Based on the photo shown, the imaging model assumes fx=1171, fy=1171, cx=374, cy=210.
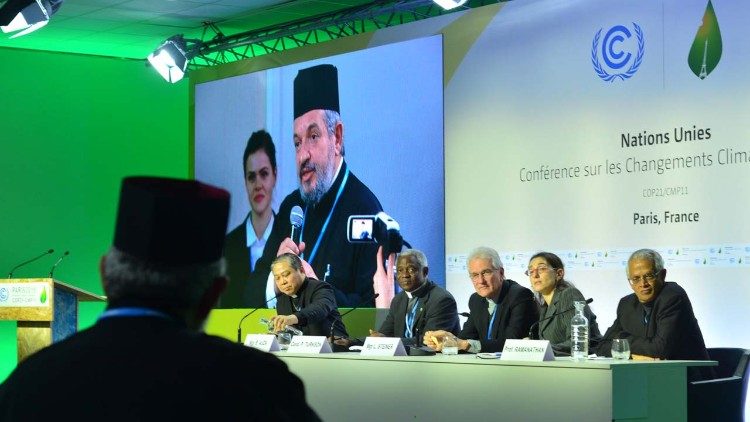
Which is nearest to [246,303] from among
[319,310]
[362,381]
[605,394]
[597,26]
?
[319,310]

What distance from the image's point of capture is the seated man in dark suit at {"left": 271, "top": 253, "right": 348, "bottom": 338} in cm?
652

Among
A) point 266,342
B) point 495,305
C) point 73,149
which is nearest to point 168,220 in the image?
point 266,342

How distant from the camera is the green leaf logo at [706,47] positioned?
21.1 ft

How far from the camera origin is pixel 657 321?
5.14 meters

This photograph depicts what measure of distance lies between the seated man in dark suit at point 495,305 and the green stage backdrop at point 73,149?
20.1ft

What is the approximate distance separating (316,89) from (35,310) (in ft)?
9.52

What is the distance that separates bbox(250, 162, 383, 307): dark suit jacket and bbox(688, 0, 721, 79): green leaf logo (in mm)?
2797

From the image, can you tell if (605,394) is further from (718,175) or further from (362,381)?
(718,175)

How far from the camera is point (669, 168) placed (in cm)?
662

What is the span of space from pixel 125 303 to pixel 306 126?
26.2ft

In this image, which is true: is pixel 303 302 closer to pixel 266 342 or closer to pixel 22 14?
pixel 266 342

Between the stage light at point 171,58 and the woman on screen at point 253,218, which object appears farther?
the stage light at point 171,58

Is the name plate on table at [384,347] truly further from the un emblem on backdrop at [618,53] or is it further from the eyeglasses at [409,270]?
the un emblem on backdrop at [618,53]

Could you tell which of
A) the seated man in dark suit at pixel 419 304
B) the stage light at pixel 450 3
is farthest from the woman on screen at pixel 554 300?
the stage light at pixel 450 3
